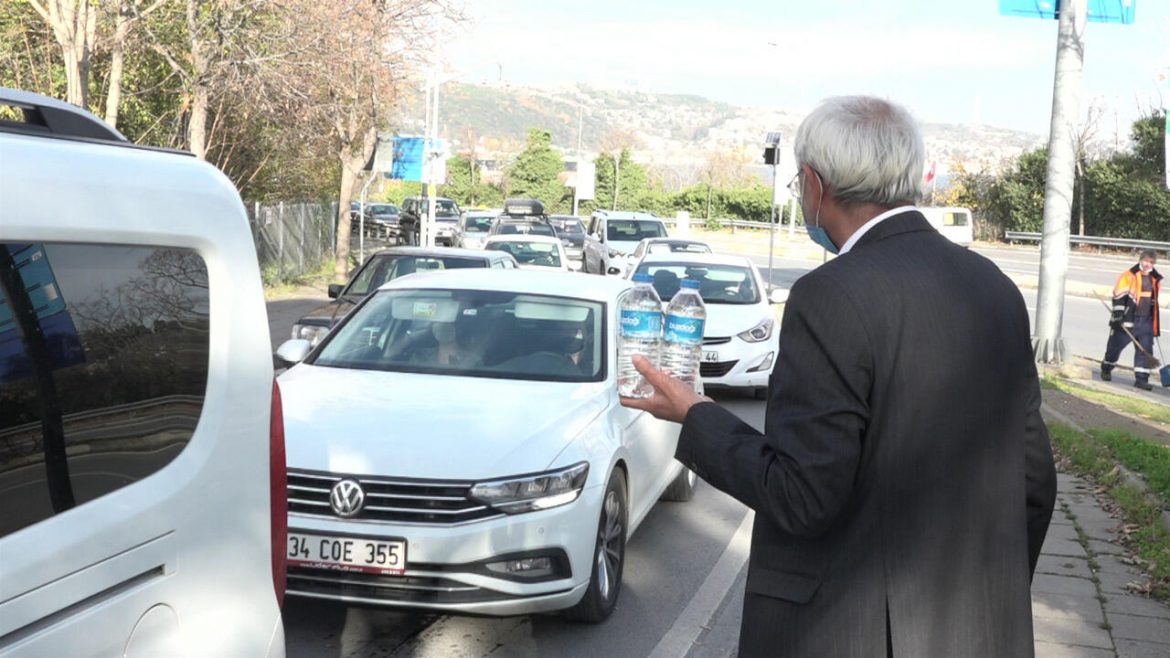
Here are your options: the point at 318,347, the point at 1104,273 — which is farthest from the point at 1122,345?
the point at 1104,273

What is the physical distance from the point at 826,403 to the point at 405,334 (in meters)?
5.34

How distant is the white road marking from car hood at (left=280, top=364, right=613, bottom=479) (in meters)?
1.08

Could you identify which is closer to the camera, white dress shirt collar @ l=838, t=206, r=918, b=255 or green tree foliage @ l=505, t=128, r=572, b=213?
white dress shirt collar @ l=838, t=206, r=918, b=255

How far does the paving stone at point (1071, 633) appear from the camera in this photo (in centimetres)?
605

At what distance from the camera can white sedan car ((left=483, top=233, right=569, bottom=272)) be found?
1027 inches

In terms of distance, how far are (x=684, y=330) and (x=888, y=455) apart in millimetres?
927

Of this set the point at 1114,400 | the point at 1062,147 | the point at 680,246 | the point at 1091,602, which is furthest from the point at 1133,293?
the point at 1091,602

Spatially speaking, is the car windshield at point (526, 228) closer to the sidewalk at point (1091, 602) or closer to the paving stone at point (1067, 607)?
the sidewalk at point (1091, 602)

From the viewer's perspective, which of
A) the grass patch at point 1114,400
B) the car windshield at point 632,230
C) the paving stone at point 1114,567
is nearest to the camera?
the paving stone at point 1114,567

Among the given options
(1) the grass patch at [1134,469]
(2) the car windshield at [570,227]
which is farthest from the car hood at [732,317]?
(2) the car windshield at [570,227]

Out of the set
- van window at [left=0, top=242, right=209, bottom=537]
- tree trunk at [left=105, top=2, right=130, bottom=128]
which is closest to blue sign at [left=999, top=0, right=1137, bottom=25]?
tree trunk at [left=105, top=2, right=130, bottom=128]

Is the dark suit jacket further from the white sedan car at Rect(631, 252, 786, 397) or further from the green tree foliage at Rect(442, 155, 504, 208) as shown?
the green tree foliage at Rect(442, 155, 504, 208)

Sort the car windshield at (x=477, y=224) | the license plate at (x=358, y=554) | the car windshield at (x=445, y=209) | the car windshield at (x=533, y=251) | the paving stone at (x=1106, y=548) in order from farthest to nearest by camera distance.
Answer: the car windshield at (x=445, y=209), the car windshield at (x=477, y=224), the car windshield at (x=533, y=251), the paving stone at (x=1106, y=548), the license plate at (x=358, y=554)

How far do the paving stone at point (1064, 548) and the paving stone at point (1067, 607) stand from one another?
0.95 meters
